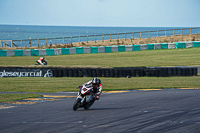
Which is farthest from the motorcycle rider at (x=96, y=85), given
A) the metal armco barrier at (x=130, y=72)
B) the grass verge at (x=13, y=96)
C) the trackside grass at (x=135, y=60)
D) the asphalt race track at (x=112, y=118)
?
the trackside grass at (x=135, y=60)

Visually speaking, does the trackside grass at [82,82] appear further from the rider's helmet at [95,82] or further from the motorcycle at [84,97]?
the rider's helmet at [95,82]

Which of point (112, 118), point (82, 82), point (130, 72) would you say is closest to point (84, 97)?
point (112, 118)

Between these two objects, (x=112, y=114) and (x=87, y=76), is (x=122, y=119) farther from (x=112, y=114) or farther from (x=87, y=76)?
(x=87, y=76)

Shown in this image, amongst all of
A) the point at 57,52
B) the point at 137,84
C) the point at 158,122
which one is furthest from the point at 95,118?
the point at 57,52

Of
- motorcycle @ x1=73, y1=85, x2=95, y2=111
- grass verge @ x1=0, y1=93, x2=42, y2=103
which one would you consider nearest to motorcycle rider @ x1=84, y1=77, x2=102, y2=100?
motorcycle @ x1=73, y1=85, x2=95, y2=111

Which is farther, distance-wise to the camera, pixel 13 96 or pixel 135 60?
pixel 135 60

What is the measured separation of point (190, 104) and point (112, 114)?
3.33 m

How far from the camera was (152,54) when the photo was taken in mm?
39281

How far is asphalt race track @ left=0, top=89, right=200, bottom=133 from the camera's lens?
891cm

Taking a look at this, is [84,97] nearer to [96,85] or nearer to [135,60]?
[96,85]

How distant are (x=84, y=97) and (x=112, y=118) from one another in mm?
2079

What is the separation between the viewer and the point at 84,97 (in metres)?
12.1

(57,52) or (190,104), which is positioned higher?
(57,52)

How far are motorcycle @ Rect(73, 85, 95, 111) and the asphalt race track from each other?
25 cm
